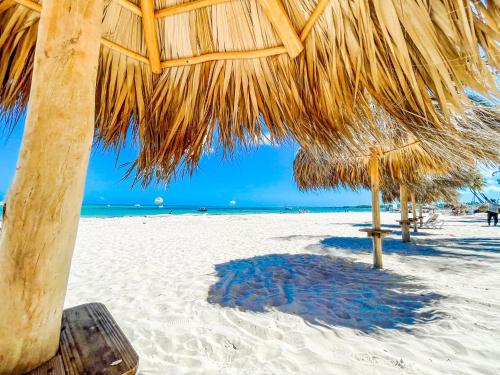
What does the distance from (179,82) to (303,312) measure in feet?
7.58

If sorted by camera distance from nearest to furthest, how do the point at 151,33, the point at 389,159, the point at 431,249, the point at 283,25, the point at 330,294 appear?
the point at 283,25 < the point at 151,33 < the point at 330,294 < the point at 389,159 < the point at 431,249

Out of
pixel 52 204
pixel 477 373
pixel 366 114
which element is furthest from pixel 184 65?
pixel 477 373

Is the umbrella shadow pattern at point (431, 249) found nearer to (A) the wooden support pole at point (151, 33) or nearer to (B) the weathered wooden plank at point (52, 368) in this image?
(A) the wooden support pole at point (151, 33)

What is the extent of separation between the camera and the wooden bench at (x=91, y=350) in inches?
25.2

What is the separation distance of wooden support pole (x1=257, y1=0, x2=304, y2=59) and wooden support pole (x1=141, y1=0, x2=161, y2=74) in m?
0.65

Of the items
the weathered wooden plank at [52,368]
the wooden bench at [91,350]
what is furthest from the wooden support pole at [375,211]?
the weathered wooden plank at [52,368]

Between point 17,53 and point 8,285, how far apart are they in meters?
1.55

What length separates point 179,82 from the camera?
1.80 m

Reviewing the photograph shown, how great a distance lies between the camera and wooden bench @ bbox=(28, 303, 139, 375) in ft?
2.10

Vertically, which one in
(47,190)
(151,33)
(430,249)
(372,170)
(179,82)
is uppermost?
(151,33)

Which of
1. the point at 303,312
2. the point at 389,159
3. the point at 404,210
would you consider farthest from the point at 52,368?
the point at 404,210

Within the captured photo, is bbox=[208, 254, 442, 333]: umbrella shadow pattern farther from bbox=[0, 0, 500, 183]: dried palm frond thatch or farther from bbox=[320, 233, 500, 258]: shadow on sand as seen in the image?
bbox=[320, 233, 500, 258]: shadow on sand

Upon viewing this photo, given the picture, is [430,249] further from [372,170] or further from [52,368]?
[52,368]

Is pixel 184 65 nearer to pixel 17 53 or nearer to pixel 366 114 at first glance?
pixel 17 53
